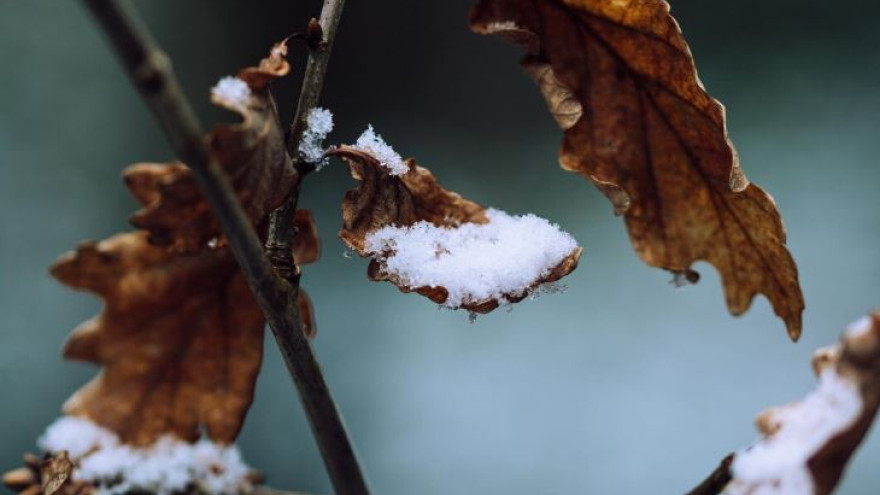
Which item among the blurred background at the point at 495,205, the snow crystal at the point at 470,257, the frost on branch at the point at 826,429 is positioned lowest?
the frost on branch at the point at 826,429

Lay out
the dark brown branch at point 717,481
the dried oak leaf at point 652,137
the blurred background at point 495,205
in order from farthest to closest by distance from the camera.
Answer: the blurred background at point 495,205 → the dried oak leaf at point 652,137 → the dark brown branch at point 717,481

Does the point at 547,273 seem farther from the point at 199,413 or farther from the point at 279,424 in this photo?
the point at 279,424

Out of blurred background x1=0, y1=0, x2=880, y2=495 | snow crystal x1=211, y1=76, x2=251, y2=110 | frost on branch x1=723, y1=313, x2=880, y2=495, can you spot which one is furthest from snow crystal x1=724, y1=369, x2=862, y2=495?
blurred background x1=0, y1=0, x2=880, y2=495

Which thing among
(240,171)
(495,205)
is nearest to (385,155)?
(240,171)

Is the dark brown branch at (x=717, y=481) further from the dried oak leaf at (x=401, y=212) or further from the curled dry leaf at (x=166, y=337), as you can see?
the curled dry leaf at (x=166, y=337)

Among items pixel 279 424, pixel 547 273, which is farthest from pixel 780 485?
pixel 279 424

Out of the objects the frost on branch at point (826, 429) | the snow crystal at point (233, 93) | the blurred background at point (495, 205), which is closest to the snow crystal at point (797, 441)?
the frost on branch at point (826, 429)

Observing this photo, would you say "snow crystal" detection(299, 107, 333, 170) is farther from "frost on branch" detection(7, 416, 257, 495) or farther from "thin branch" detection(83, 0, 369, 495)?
"frost on branch" detection(7, 416, 257, 495)
